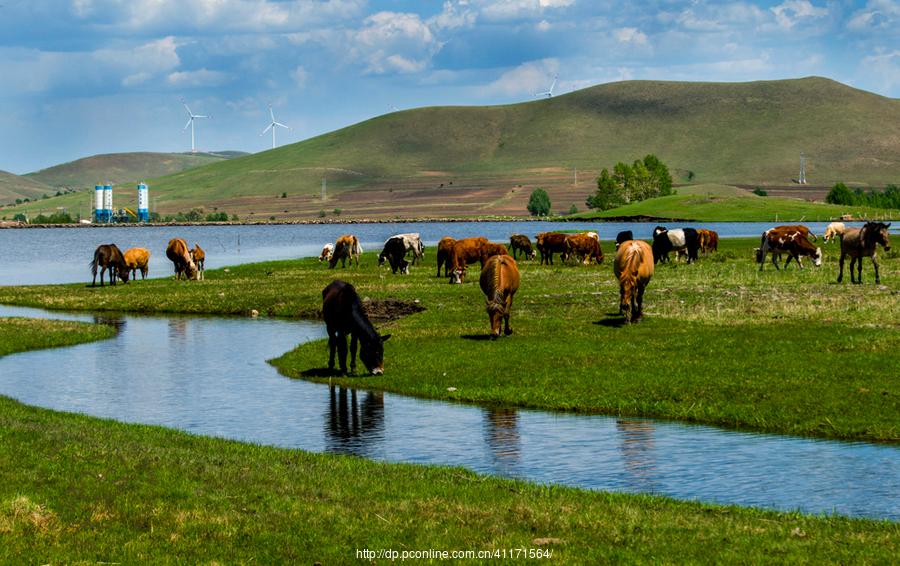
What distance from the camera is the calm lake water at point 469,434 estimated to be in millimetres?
18453

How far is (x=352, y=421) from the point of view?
2502cm

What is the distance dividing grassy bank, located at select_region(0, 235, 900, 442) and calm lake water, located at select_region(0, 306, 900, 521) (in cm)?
113

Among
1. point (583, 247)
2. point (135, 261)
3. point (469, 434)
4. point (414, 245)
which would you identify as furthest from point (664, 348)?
point (135, 261)

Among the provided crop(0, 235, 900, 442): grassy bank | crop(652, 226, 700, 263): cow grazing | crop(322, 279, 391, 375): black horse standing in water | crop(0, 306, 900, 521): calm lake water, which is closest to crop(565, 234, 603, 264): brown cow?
crop(652, 226, 700, 263): cow grazing

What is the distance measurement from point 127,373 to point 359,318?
333 inches

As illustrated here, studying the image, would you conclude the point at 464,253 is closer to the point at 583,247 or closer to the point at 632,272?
the point at 583,247

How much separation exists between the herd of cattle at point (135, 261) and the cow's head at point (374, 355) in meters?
35.7

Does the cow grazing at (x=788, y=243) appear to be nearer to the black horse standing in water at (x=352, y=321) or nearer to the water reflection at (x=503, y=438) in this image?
the black horse standing in water at (x=352, y=321)

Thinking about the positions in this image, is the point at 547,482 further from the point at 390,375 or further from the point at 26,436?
the point at 390,375

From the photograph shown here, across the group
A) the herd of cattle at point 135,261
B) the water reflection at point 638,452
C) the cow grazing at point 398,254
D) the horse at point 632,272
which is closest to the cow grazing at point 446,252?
the cow grazing at point 398,254

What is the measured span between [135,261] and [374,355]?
43.5 meters

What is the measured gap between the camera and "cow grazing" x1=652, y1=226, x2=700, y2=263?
221 ft

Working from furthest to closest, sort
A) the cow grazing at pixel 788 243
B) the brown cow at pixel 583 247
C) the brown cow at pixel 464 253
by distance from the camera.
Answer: the brown cow at pixel 583 247 → the cow grazing at pixel 788 243 → the brown cow at pixel 464 253

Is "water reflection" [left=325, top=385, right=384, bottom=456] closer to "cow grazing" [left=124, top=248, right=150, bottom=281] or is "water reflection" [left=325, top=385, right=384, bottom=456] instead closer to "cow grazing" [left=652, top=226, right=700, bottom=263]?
"cow grazing" [left=652, top=226, right=700, bottom=263]
